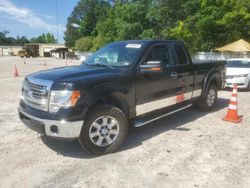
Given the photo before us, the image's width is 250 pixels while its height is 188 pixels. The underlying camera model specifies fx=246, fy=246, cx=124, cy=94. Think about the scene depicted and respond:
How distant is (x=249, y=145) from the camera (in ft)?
15.1

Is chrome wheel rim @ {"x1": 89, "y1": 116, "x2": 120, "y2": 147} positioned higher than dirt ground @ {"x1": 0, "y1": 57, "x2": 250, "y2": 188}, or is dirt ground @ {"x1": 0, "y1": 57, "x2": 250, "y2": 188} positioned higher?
chrome wheel rim @ {"x1": 89, "y1": 116, "x2": 120, "y2": 147}

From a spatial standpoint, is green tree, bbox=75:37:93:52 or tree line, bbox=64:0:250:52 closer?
tree line, bbox=64:0:250:52

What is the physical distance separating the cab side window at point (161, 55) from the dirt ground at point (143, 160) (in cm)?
152

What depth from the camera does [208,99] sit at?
22.5 feet

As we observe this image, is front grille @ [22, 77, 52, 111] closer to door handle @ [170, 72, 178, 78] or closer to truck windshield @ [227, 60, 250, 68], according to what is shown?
door handle @ [170, 72, 178, 78]

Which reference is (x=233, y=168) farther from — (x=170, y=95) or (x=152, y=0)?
(x=152, y=0)

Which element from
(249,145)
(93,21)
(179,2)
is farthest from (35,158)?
(93,21)

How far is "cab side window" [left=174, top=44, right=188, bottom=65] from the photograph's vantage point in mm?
5629

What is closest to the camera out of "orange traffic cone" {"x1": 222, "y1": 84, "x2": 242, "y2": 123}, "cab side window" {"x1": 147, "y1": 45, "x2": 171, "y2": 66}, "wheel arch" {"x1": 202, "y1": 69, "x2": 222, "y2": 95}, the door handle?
"cab side window" {"x1": 147, "y1": 45, "x2": 171, "y2": 66}

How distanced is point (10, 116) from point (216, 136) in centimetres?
511

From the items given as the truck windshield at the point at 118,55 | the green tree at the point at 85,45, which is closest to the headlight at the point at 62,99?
the truck windshield at the point at 118,55

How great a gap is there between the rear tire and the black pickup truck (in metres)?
0.96

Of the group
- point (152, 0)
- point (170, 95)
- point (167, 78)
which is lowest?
point (170, 95)

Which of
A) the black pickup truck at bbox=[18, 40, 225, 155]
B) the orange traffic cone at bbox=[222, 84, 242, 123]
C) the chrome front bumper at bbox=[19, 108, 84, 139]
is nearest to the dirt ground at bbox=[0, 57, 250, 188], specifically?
the orange traffic cone at bbox=[222, 84, 242, 123]
